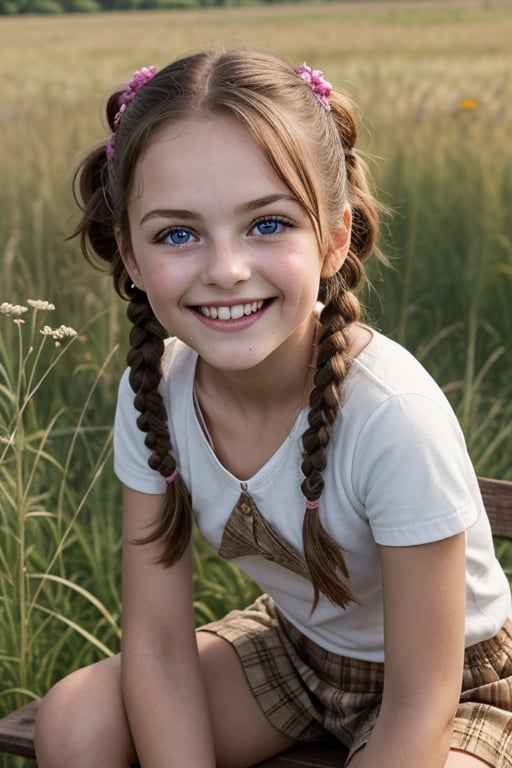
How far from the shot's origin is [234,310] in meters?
1.46

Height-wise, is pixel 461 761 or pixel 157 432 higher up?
pixel 157 432

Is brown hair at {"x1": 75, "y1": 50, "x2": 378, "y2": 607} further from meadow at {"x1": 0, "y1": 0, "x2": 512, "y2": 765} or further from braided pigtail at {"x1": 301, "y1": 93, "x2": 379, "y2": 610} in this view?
meadow at {"x1": 0, "y1": 0, "x2": 512, "y2": 765}

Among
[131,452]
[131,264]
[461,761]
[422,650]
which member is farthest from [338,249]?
[461,761]

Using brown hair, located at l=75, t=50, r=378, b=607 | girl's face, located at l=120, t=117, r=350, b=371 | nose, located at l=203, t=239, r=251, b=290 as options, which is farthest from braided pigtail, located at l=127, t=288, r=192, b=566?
nose, located at l=203, t=239, r=251, b=290

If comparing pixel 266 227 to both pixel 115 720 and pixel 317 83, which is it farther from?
pixel 115 720

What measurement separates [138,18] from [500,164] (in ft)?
8.37

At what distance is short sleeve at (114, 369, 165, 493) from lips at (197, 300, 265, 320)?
0.28 m

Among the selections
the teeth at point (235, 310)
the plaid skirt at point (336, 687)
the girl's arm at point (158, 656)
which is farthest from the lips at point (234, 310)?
the plaid skirt at point (336, 687)

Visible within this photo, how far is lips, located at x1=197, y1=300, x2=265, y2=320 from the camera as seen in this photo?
147 centimetres

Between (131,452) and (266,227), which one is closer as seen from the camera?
(266,227)

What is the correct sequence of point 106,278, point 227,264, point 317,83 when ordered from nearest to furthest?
point 227,264, point 317,83, point 106,278

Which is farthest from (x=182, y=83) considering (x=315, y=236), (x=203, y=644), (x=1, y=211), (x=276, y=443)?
(x=1, y=211)

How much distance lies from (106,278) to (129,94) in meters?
1.03

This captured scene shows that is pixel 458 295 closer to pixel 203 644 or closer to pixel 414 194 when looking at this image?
pixel 414 194
